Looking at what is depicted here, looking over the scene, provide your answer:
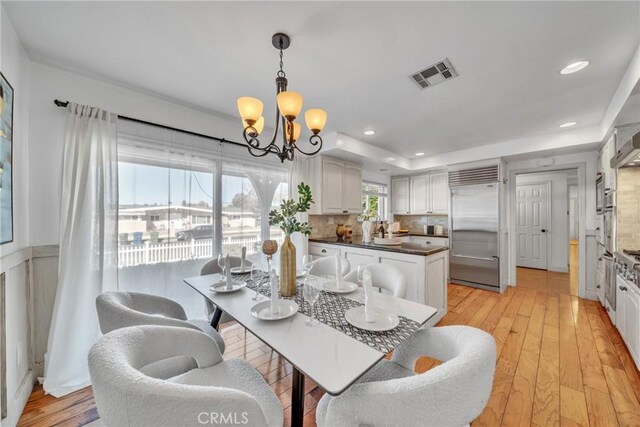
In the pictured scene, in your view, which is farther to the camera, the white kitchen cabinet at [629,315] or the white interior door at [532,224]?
the white interior door at [532,224]

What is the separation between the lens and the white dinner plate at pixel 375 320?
3.76 ft

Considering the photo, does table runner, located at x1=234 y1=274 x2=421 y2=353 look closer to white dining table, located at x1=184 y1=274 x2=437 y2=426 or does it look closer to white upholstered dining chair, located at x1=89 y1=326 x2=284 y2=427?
white dining table, located at x1=184 y1=274 x2=437 y2=426

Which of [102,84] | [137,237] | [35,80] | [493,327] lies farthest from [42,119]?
[493,327]

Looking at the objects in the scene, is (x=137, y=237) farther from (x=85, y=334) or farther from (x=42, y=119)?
(x=42, y=119)

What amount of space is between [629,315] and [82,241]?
4.50 metres

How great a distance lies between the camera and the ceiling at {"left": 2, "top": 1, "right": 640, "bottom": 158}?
1.33 meters

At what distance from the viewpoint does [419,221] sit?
207 inches

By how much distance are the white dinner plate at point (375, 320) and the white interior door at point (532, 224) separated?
585 centimetres

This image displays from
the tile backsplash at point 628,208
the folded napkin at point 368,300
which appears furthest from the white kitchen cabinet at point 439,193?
the folded napkin at point 368,300

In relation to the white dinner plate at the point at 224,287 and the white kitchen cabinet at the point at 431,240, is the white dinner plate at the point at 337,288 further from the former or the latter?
the white kitchen cabinet at the point at 431,240

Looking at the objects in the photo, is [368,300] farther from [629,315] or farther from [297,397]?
[629,315]

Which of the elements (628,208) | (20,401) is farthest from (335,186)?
(20,401)

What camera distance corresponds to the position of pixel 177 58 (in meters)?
1.74

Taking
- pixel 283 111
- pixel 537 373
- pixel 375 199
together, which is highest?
pixel 283 111
